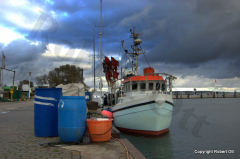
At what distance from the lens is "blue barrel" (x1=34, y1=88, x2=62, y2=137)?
620 cm

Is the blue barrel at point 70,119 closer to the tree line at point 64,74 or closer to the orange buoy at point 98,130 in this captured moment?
the orange buoy at point 98,130

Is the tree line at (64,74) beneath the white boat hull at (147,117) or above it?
above

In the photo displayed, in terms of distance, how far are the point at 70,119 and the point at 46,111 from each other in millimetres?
1201

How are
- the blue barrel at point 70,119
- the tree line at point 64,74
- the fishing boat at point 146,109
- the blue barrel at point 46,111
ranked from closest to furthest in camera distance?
the blue barrel at point 70,119 → the blue barrel at point 46,111 → the fishing boat at point 146,109 → the tree line at point 64,74

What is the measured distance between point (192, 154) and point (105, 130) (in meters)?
5.58

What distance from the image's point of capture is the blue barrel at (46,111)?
6.20 m

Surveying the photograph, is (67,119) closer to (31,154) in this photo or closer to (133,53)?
(31,154)

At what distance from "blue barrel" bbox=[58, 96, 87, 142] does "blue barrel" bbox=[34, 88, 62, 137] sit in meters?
0.84

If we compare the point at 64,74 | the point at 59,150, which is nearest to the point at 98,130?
the point at 59,150

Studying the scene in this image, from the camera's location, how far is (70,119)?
547 cm

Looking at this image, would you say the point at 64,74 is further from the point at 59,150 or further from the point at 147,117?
the point at 59,150

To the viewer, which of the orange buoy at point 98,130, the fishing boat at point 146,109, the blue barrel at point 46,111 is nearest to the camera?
the orange buoy at point 98,130

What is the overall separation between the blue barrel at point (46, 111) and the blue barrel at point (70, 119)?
843mm

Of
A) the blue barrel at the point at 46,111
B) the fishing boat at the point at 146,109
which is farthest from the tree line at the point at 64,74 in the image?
the blue barrel at the point at 46,111
